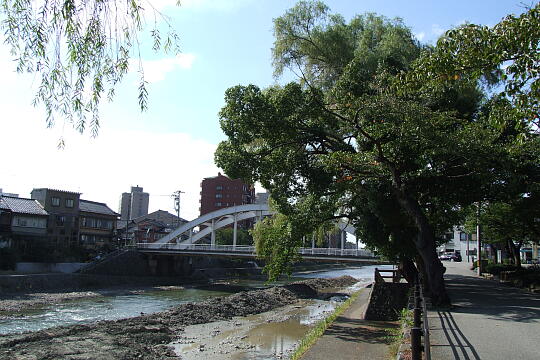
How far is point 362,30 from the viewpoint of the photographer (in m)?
20.0

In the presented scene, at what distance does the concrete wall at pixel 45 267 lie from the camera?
37875 millimetres

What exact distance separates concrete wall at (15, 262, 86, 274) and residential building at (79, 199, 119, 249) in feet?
37.2

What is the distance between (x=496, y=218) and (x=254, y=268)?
139 feet

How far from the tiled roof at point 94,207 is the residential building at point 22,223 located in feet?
25.0

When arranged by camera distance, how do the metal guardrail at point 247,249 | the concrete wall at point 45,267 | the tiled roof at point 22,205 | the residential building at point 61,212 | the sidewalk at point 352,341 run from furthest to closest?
1. the residential building at point 61,212
2. the tiled roof at point 22,205
3. the metal guardrail at point 247,249
4. the concrete wall at point 45,267
5. the sidewalk at point 352,341

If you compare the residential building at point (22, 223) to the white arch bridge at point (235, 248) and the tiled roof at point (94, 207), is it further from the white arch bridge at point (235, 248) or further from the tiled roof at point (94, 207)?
the white arch bridge at point (235, 248)

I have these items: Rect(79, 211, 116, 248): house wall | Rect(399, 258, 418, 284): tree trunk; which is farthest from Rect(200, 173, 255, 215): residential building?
Rect(399, 258, 418, 284): tree trunk

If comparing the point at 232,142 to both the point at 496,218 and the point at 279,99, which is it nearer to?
the point at 279,99

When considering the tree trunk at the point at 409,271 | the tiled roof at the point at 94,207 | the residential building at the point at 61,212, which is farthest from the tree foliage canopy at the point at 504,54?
the tiled roof at the point at 94,207

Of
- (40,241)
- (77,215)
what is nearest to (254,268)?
(77,215)

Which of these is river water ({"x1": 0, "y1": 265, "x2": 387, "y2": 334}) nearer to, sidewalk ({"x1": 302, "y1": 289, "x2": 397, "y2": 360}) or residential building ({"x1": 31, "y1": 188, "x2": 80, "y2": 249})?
sidewalk ({"x1": 302, "y1": 289, "x2": 397, "y2": 360})

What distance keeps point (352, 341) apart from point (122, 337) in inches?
356

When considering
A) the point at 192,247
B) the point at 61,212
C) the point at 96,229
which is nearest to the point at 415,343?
the point at 192,247

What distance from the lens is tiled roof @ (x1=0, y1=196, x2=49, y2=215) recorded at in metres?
44.6
